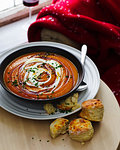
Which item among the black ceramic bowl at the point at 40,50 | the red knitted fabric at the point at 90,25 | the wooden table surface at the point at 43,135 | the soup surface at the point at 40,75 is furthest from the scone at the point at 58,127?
the red knitted fabric at the point at 90,25

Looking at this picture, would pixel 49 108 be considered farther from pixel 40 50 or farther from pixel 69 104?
pixel 40 50

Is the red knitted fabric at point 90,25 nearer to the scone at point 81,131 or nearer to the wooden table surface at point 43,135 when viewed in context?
the wooden table surface at point 43,135

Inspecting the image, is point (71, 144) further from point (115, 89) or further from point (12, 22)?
point (12, 22)

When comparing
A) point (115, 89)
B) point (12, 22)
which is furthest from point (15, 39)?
point (115, 89)

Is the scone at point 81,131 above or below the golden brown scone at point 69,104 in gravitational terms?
below

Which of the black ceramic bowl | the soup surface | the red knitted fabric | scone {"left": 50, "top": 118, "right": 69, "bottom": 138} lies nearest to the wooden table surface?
scone {"left": 50, "top": 118, "right": 69, "bottom": 138}

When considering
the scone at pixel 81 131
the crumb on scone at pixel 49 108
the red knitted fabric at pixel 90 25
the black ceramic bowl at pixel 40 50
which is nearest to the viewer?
the scone at pixel 81 131

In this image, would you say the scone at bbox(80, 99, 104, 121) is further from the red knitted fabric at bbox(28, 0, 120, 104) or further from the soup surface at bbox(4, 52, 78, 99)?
the red knitted fabric at bbox(28, 0, 120, 104)

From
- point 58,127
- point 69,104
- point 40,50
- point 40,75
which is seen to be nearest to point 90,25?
point 40,50
